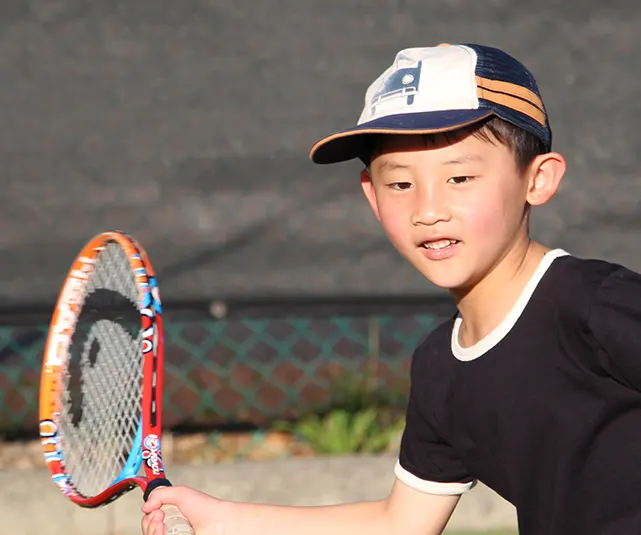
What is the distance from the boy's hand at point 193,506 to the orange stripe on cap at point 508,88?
3.15 ft

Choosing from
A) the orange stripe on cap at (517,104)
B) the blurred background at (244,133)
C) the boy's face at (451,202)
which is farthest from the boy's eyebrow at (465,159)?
the blurred background at (244,133)

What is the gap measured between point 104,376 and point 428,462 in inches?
29.8

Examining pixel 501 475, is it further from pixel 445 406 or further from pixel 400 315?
pixel 400 315

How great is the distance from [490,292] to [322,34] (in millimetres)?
1963

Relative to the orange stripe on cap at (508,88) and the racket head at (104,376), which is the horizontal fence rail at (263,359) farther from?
the orange stripe on cap at (508,88)

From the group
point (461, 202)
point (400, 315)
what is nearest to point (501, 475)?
point (461, 202)

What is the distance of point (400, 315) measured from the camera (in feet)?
14.4

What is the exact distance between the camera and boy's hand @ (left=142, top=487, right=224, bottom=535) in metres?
2.50

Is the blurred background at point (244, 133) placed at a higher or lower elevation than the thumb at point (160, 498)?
higher

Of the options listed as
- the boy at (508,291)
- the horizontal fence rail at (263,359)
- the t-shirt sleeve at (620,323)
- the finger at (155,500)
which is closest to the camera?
the t-shirt sleeve at (620,323)

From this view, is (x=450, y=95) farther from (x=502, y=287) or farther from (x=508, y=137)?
(x=502, y=287)

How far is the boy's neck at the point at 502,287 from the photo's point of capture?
239 centimetres

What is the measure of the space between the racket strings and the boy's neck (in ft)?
2.63

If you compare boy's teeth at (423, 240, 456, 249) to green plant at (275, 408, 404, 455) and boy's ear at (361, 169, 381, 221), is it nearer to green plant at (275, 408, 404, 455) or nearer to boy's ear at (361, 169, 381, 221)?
boy's ear at (361, 169, 381, 221)
